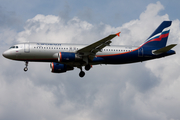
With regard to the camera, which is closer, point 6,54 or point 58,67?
point 6,54

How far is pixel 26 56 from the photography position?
148ft

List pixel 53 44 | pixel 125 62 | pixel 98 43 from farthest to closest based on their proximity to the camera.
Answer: pixel 125 62, pixel 53 44, pixel 98 43

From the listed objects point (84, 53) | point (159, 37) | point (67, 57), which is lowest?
point (67, 57)

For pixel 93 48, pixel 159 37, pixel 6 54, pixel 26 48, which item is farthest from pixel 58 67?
pixel 159 37

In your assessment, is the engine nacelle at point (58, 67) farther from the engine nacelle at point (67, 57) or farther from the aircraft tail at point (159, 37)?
the aircraft tail at point (159, 37)

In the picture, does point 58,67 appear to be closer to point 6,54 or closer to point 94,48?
point 94,48

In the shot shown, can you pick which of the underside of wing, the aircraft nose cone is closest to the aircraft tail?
the underside of wing

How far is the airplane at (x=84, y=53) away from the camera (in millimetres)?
45156

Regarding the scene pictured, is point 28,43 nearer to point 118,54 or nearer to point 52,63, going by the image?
point 52,63

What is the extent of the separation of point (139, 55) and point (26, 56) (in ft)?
58.5

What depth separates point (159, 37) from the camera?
5288 centimetres

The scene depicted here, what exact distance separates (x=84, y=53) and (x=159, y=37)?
587 inches

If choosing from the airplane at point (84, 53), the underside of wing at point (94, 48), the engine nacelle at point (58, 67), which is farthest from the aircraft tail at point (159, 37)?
the engine nacelle at point (58, 67)

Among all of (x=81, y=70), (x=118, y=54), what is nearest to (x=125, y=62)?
(x=118, y=54)
